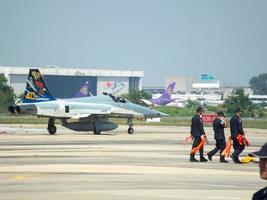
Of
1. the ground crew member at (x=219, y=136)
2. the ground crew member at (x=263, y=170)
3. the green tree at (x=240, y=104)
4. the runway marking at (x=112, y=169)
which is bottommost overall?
the green tree at (x=240, y=104)

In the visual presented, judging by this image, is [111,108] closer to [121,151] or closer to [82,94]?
[82,94]

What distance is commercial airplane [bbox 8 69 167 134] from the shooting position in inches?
1973

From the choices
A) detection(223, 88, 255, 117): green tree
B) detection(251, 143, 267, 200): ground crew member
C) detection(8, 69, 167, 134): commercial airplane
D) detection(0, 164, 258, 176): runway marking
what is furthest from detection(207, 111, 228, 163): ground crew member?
detection(223, 88, 255, 117): green tree

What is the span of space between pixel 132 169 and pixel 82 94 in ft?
125

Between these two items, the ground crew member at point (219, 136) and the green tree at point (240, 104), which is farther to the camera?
the green tree at point (240, 104)

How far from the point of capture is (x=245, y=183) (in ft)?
61.8

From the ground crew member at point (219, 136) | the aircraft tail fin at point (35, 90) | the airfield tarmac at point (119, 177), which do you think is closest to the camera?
the airfield tarmac at point (119, 177)

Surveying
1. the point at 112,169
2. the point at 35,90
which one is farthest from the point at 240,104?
the point at 112,169

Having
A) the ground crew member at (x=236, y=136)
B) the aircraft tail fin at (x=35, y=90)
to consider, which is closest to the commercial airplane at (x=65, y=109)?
the aircraft tail fin at (x=35, y=90)

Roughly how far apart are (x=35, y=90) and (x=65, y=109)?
7.53 feet

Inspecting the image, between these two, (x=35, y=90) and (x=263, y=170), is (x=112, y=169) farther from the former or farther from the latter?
(x=35, y=90)

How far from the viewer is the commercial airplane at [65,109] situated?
50125mm

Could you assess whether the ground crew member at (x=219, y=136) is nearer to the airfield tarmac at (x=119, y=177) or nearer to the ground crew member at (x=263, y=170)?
the airfield tarmac at (x=119, y=177)

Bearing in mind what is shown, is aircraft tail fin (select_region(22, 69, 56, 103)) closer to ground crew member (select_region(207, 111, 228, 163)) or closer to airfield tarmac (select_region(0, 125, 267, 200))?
airfield tarmac (select_region(0, 125, 267, 200))
